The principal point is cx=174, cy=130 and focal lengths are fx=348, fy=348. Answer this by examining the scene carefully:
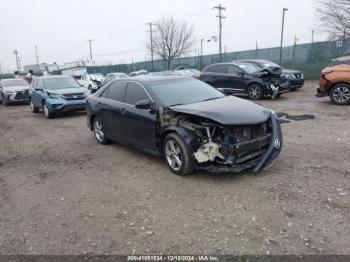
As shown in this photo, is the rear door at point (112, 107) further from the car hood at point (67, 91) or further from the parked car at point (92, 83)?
the parked car at point (92, 83)

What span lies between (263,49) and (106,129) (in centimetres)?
2789

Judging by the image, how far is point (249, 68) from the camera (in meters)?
15.1

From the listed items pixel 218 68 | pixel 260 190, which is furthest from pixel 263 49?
pixel 260 190

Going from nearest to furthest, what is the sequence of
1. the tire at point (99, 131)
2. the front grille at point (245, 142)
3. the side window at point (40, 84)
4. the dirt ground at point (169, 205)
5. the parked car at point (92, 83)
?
the dirt ground at point (169, 205), the front grille at point (245, 142), the tire at point (99, 131), the side window at point (40, 84), the parked car at point (92, 83)

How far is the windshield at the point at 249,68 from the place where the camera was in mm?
14867

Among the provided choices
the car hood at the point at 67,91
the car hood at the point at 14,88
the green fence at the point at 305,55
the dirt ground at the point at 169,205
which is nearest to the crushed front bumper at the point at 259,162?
the dirt ground at the point at 169,205

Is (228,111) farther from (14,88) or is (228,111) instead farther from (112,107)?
(14,88)

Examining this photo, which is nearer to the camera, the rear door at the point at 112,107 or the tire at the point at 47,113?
the rear door at the point at 112,107

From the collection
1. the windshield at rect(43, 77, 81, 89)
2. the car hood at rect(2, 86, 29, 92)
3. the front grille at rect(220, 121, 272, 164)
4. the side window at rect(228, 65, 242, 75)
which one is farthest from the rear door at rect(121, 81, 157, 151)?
the car hood at rect(2, 86, 29, 92)

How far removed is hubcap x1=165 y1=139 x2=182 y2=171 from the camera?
552 cm

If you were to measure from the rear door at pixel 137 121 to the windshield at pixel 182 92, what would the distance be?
26 centimetres

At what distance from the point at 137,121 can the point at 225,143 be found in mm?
1978

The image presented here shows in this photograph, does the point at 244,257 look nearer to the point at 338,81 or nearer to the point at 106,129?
the point at 106,129

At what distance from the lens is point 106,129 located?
25.1 feet
